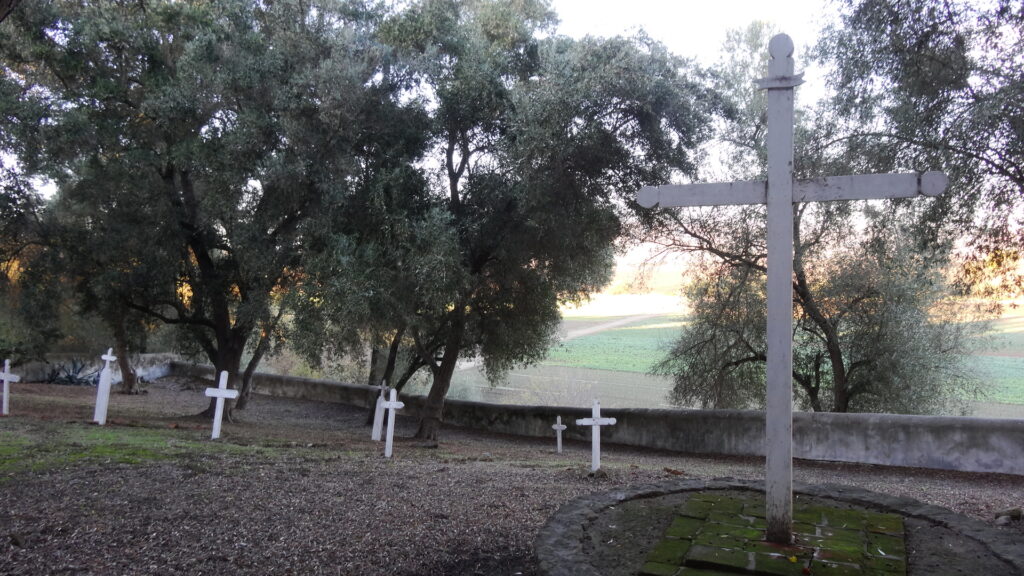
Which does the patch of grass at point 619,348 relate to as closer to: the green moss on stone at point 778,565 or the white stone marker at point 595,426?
the white stone marker at point 595,426

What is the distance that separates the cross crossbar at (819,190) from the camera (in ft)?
13.3

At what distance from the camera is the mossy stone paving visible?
3.64 meters

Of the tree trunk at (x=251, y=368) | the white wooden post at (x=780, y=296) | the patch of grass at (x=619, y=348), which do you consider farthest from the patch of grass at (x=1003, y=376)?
the tree trunk at (x=251, y=368)

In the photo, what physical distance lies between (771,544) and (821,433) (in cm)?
699

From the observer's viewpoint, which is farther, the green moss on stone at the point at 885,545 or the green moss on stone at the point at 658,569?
the green moss on stone at the point at 885,545

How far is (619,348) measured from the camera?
24078 mm

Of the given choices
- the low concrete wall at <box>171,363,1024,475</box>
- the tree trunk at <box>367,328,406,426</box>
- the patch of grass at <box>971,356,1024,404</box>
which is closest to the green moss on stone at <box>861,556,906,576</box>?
the low concrete wall at <box>171,363,1024,475</box>

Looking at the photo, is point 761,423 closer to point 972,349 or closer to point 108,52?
point 972,349

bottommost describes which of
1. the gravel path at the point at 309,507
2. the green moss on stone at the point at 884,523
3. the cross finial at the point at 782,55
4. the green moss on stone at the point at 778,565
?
the gravel path at the point at 309,507

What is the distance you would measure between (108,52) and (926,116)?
12585mm

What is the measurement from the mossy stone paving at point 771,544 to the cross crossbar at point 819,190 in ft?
7.00

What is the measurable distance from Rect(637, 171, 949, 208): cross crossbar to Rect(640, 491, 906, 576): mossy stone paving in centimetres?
213

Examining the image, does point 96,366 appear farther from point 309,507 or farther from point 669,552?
point 669,552

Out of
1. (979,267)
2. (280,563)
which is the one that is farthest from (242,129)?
(979,267)
